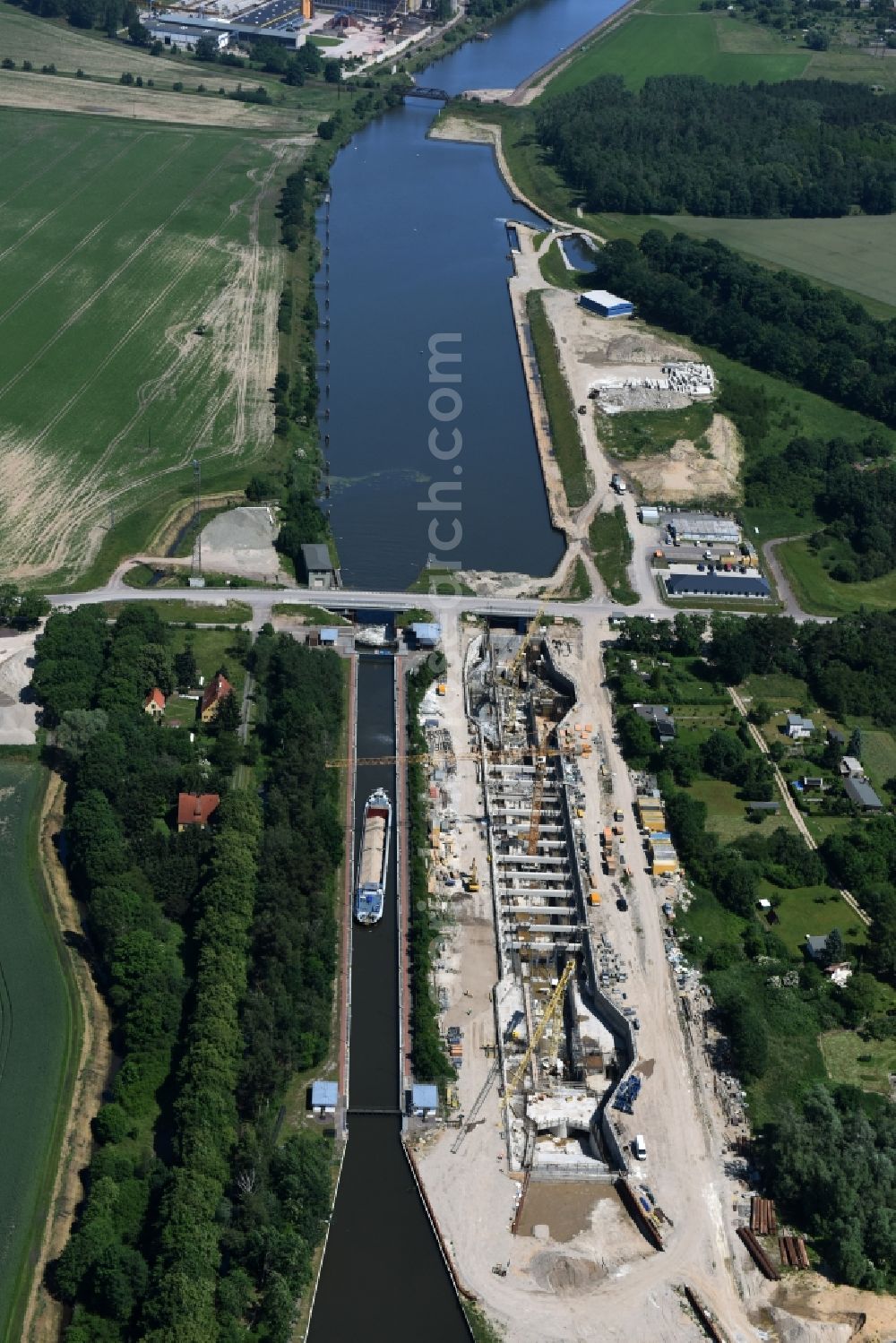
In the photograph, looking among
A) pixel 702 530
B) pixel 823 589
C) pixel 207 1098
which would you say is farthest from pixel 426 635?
pixel 207 1098

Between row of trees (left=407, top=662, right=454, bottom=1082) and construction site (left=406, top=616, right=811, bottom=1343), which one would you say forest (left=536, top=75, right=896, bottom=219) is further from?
row of trees (left=407, top=662, right=454, bottom=1082)

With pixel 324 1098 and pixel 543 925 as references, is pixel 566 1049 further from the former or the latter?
pixel 324 1098

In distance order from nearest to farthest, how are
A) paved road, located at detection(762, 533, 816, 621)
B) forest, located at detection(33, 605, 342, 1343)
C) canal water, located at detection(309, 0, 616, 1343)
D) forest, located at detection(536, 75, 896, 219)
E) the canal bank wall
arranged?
forest, located at detection(33, 605, 342, 1343), canal water, located at detection(309, 0, 616, 1343), the canal bank wall, paved road, located at detection(762, 533, 816, 621), forest, located at detection(536, 75, 896, 219)

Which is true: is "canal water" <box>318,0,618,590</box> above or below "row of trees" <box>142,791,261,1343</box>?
above

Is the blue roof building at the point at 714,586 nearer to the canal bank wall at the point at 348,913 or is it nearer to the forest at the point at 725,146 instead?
the canal bank wall at the point at 348,913

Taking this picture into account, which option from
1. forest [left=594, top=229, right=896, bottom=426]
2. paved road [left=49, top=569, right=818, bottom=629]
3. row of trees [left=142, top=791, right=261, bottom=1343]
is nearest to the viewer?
row of trees [left=142, top=791, right=261, bottom=1343]

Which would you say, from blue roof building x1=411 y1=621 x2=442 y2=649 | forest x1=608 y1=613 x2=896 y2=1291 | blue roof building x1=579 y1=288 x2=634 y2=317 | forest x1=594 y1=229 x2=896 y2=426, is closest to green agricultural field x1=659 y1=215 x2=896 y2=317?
forest x1=594 y1=229 x2=896 y2=426
